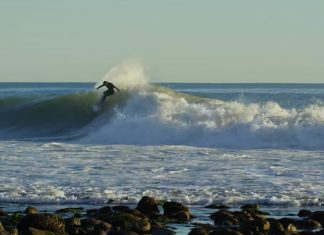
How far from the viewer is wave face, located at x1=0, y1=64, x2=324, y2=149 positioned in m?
26.7

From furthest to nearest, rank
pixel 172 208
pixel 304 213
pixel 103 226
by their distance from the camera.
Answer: pixel 172 208 < pixel 304 213 < pixel 103 226

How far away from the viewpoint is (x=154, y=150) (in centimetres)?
2314

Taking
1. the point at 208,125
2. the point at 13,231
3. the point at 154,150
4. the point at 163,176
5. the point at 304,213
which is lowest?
the point at 13,231

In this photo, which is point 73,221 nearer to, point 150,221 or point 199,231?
point 150,221

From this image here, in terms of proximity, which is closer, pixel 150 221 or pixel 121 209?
pixel 150 221

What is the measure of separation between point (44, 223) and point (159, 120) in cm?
1901

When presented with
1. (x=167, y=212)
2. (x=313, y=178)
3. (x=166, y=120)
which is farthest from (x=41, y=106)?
(x=167, y=212)

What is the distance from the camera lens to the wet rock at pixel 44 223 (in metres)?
11.1

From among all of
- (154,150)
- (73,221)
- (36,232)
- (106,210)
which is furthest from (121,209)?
(154,150)

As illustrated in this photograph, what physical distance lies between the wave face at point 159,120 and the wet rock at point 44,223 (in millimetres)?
14227

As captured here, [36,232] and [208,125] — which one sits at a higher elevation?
[208,125]

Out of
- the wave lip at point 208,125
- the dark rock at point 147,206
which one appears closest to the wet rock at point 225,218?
the dark rock at point 147,206

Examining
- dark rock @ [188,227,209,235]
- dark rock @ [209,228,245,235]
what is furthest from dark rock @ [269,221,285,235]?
dark rock @ [188,227,209,235]

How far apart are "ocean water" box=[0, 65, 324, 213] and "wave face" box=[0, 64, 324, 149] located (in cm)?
3
